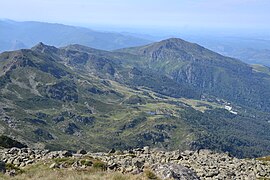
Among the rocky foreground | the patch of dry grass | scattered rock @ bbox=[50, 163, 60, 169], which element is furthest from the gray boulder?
scattered rock @ bbox=[50, 163, 60, 169]

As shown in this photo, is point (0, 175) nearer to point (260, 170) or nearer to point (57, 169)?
point (57, 169)

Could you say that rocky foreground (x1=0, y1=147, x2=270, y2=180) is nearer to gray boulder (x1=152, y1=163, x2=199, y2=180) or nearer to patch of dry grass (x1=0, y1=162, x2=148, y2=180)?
gray boulder (x1=152, y1=163, x2=199, y2=180)

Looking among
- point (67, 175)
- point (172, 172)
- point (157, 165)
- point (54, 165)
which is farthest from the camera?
point (54, 165)

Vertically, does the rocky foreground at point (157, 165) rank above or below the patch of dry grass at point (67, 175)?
below

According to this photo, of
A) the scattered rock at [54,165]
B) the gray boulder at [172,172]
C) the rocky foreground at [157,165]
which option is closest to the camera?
the gray boulder at [172,172]

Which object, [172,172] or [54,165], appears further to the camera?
[54,165]

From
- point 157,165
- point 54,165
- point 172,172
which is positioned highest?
point 172,172

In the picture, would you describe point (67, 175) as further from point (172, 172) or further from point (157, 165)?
point (172, 172)

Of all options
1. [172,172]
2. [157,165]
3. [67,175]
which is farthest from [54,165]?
[172,172]

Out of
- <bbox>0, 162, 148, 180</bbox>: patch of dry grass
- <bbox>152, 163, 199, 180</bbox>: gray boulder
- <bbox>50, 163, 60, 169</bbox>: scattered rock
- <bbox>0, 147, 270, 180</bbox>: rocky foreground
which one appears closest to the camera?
<bbox>0, 162, 148, 180</bbox>: patch of dry grass

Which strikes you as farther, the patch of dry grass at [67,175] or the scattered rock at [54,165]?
the scattered rock at [54,165]

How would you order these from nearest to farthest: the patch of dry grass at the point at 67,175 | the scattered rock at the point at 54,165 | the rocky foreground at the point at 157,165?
the patch of dry grass at the point at 67,175 < the rocky foreground at the point at 157,165 < the scattered rock at the point at 54,165

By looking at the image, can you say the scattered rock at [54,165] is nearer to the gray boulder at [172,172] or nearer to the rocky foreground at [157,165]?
the rocky foreground at [157,165]

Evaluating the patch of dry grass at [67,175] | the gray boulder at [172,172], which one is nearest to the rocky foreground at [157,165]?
the gray boulder at [172,172]
